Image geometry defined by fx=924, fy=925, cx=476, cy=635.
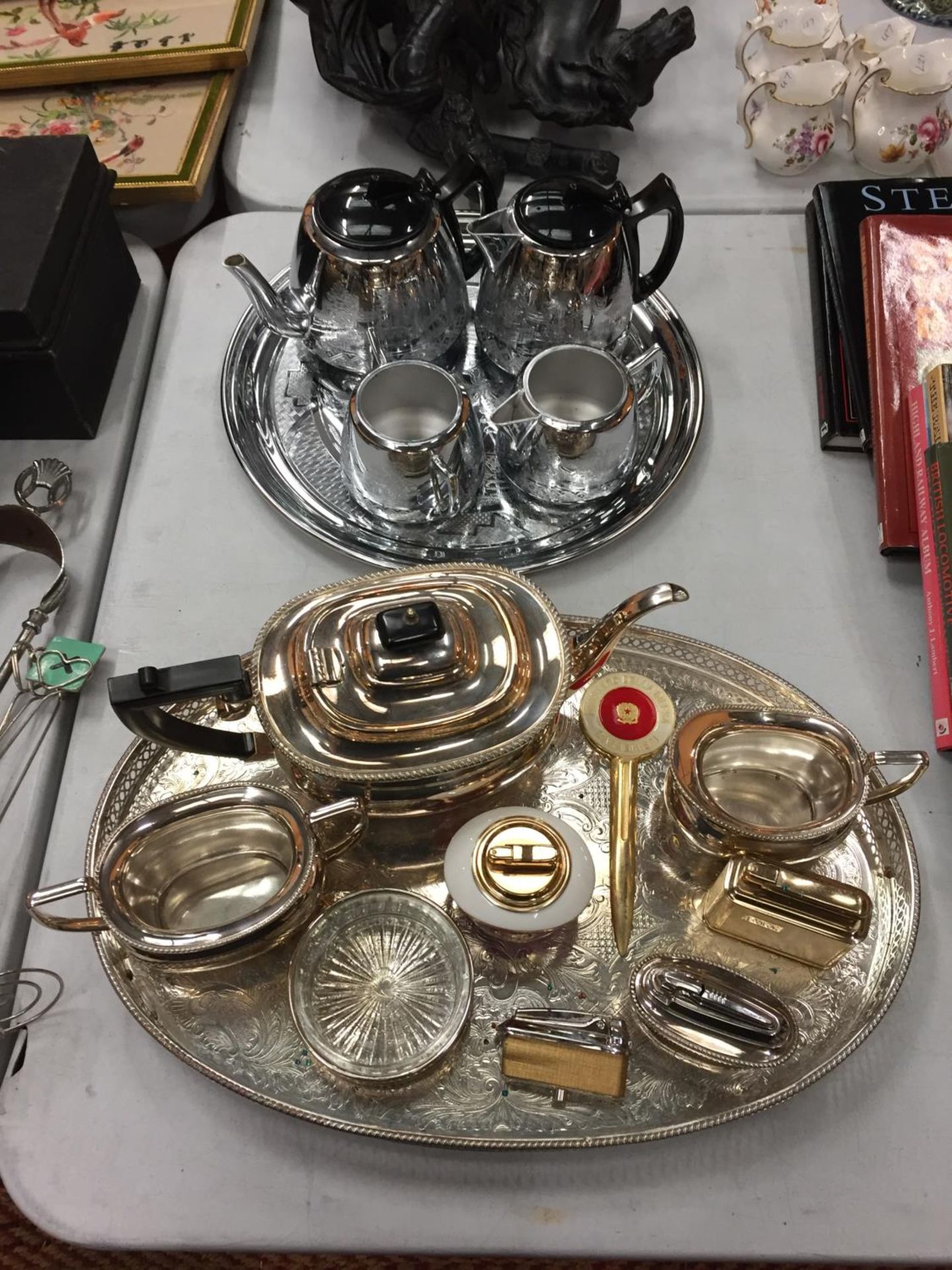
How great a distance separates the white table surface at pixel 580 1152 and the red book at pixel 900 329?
0.13ft

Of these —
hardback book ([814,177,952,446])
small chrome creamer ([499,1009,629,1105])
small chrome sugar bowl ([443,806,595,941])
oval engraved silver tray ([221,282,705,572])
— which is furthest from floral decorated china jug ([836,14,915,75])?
small chrome creamer ([499,1009,629,1105])

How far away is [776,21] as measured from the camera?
0.98 metres

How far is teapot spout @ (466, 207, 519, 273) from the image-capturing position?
2.48 feet

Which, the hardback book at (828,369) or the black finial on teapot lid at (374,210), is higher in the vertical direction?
the black finial on teapot lid at (374,210)

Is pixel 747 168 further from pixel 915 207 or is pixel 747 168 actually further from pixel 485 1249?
pixel 485 1249

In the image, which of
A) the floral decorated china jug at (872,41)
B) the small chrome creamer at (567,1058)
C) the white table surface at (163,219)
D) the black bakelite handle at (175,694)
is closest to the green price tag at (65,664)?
the black bakelite handle at (175,694)

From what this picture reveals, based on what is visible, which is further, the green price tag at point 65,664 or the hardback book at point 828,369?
the hardback book at point 828,369

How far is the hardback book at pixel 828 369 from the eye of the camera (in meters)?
0.82

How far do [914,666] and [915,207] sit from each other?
48 cm

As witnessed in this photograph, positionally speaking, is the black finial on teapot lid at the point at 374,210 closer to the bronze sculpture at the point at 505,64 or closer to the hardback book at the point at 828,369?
the bronze sculpture at the point at 505,64

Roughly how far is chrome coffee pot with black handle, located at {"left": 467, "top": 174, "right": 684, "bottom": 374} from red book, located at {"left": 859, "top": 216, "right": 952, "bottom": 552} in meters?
0.20

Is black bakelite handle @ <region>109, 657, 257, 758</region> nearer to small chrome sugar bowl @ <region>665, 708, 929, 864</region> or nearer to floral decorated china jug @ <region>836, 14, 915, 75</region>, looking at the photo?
small chrome sugar bowl @ <region>665, 708, 929, 864</region>

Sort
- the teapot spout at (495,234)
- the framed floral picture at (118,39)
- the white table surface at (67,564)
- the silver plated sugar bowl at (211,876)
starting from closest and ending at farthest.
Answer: the silver plated sugar bowl at (211,876)
the white table surface at (67,564)
the teapot spout at (495,234)
the framed floral picture at (118,39)

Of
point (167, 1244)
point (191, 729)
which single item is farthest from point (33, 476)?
point (167, 1244)
